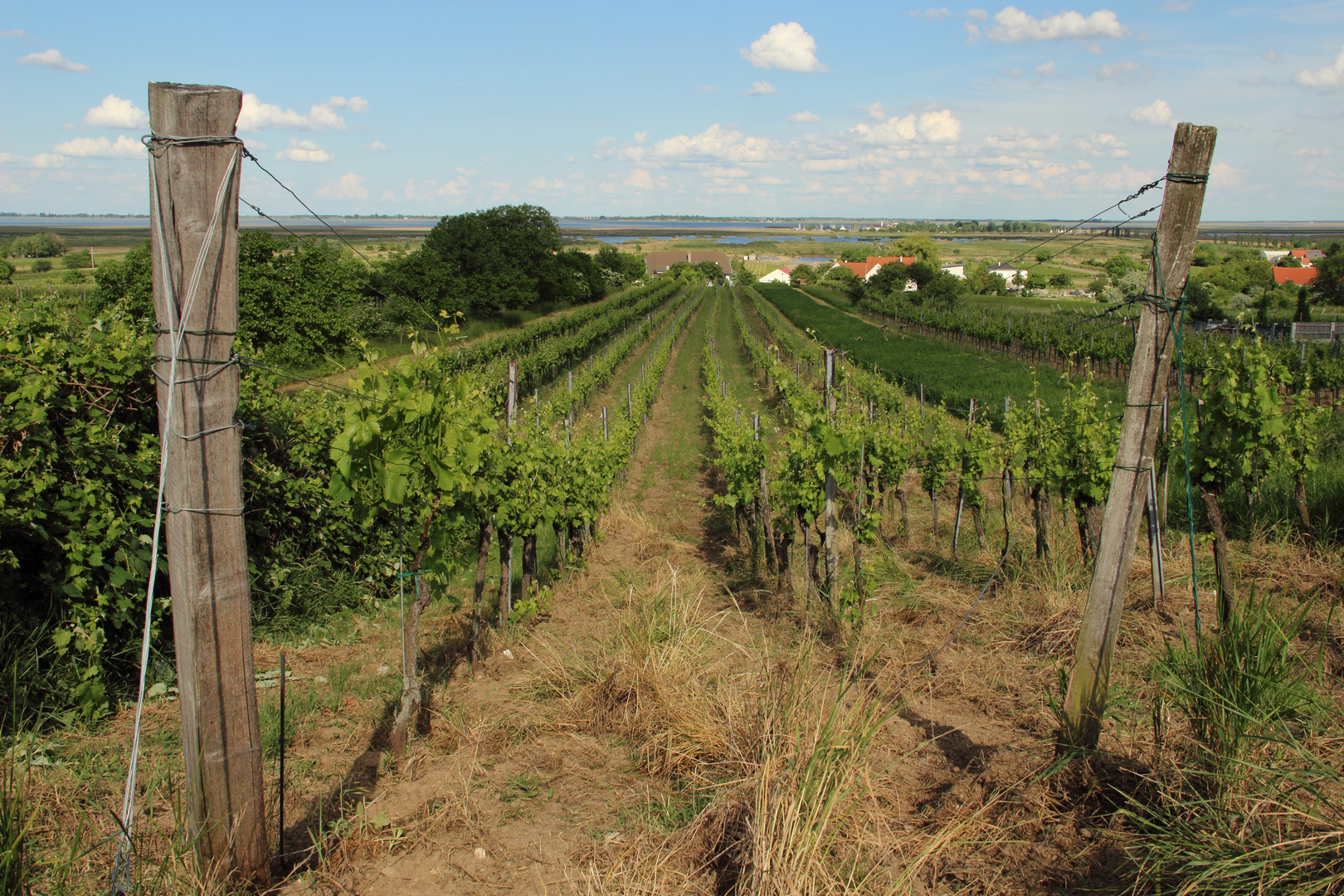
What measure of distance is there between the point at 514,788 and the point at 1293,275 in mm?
74946

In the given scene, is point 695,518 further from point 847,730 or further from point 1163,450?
point 847,730

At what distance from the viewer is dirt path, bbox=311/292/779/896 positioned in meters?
3.14

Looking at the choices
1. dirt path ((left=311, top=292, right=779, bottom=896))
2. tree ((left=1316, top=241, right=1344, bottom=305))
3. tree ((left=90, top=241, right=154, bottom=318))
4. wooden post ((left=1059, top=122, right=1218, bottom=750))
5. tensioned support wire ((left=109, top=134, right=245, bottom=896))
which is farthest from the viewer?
tree ((left=1316, top=241, right=1344, bottom=305))

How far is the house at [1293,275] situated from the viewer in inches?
2207

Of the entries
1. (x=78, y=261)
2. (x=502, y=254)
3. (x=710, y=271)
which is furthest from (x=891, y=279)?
(x=78, y=261)

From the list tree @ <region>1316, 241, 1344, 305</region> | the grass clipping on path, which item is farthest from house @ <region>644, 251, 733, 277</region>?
the grass clipping on path

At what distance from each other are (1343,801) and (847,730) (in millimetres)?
1662

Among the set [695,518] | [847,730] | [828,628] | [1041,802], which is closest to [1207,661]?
[1041,802]

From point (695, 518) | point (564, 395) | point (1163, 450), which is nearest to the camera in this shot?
point (1163, 450)

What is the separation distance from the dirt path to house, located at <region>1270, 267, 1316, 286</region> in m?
67.3

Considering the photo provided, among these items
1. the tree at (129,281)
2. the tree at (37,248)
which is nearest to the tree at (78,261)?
the tree at (37,248)

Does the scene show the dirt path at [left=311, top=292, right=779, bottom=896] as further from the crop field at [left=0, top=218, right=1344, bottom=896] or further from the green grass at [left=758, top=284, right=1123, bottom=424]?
the green grass at [left=758, top=284, right=1123, bottom=424]

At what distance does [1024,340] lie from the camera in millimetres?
29469

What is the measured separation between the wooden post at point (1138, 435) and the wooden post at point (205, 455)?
11.3 feet
